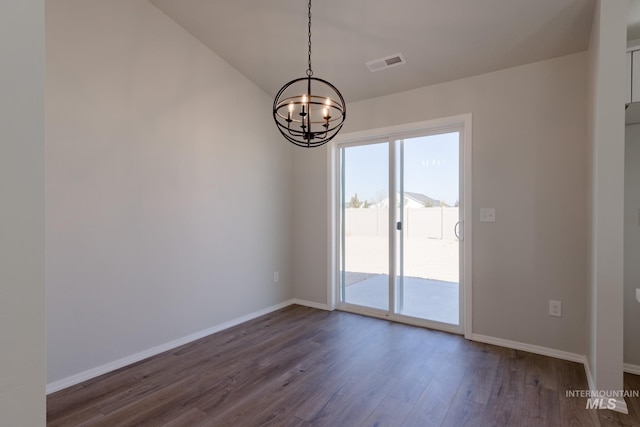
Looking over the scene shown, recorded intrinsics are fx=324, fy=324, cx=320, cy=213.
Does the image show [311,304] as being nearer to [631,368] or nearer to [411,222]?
[411,222]

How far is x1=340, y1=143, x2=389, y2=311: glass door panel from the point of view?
3.90 meters

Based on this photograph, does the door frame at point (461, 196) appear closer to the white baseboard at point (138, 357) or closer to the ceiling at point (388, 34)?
the ceiling at point (388, 34)

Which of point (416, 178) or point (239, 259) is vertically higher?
point (416, 178)

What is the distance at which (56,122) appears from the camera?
2342 mm

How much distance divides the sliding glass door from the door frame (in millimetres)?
47

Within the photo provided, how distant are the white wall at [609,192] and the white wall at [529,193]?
0.74m

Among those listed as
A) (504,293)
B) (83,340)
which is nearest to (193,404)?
(83,340)

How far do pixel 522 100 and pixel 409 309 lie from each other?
2420 mm

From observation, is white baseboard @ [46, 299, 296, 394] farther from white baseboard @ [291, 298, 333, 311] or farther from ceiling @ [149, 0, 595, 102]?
ceiling @ [149, 0, 595, 102]

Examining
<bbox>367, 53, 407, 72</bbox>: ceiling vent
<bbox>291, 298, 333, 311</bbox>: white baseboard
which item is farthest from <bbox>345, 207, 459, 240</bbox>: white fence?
<bbox>367, 53, 407, 72</bbox>: ceiling vent

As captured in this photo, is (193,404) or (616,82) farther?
(193,404)

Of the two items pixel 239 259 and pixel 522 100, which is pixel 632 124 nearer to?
pixel 522 100

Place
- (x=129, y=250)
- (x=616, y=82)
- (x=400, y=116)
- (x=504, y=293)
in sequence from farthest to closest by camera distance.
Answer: (x=400, y=116)
(x=504, y=293)
(x=129, y=250)
(x=616, y=82)

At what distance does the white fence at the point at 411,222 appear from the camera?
11.3 ft
